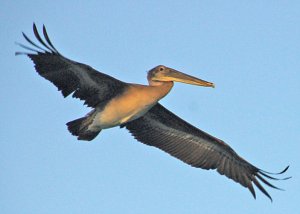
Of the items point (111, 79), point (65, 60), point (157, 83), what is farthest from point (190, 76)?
point (65, 60)

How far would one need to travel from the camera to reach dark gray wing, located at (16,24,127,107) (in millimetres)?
16219

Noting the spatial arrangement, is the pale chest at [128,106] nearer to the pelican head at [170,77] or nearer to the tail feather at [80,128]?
the tail feather at [80,128]

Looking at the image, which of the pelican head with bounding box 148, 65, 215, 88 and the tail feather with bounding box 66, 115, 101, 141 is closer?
the tail feather with bounding box 66, 115, 101, 141

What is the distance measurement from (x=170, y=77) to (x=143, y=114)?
1050mm

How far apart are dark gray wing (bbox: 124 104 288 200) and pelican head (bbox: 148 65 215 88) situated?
1.06 metres

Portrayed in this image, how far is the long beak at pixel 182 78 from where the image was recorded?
687 inches

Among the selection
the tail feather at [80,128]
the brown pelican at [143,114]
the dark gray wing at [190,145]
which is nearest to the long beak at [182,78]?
the brown pelican at [143,114]

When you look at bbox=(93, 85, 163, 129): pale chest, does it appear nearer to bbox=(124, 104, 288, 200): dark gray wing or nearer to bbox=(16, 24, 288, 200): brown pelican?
bbox=(16, 24, 288, 200): brown pelican

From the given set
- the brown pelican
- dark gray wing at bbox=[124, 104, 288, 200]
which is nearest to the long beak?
the brown pelican

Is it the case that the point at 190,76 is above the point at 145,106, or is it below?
above

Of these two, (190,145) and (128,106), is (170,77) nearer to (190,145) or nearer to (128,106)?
(128,106)

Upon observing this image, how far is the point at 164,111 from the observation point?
1858cm

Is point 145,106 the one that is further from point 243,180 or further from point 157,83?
point 243,180

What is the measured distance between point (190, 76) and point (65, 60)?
2.93 metres
